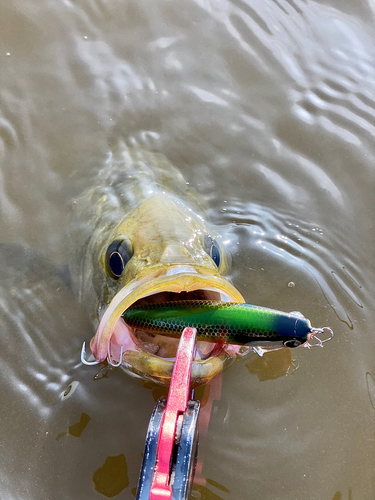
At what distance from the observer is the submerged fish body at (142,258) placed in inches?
94.3

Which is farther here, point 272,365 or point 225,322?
point 272,365

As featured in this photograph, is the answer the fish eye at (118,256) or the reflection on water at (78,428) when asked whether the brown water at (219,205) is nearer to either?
the reflection on water at (78,428)

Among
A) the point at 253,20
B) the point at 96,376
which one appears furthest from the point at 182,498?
the point at 253,20

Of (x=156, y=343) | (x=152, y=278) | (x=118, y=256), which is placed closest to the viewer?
(x=152, y=278)

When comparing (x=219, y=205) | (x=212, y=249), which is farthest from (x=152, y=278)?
(x=219, y=205)

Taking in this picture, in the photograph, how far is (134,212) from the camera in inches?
132

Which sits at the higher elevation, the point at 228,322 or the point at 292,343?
A: the point at 292,343

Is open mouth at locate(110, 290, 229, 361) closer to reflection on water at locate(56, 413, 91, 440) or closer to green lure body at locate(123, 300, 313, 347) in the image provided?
green lure body at locate(123, 300, 313, 347)

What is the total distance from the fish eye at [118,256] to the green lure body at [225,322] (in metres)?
0.54

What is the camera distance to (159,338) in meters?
2.68

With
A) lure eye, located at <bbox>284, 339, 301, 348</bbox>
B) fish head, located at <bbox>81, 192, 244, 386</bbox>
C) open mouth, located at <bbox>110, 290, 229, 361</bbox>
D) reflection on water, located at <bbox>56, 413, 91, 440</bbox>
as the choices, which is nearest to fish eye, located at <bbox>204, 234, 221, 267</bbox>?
fish head, located at <bbox>81, 192, 244, 386</bbox>

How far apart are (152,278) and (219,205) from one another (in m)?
1.84

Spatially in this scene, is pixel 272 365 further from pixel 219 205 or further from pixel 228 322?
pixel 219 205

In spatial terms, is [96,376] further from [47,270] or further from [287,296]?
[287,296]
